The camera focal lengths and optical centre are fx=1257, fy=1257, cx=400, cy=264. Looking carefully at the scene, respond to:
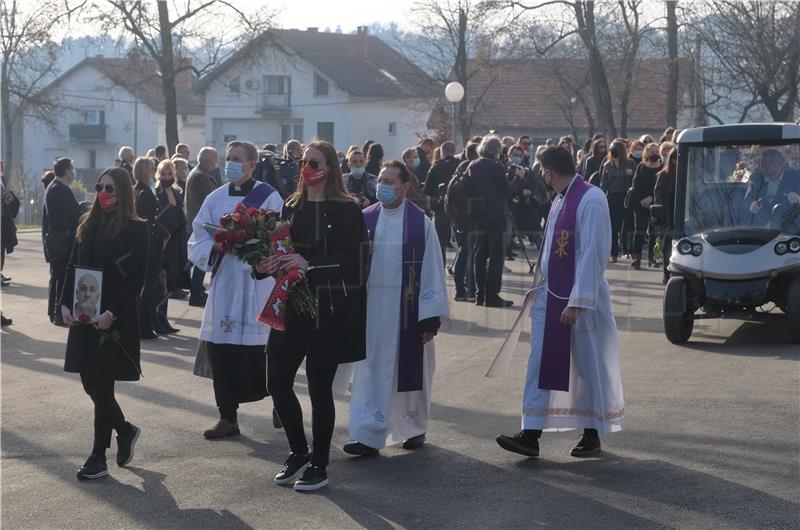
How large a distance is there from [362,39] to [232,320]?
230ft

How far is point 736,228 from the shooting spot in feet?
41.4

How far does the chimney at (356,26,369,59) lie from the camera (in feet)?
252

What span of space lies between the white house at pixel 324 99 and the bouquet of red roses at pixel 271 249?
63.6 meters

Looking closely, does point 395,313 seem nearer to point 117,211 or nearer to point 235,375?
point 235,375

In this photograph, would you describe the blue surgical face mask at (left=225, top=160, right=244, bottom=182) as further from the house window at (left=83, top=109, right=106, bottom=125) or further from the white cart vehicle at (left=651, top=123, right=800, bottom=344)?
the house window at (left=83, top=109, right=106, bottom=125)

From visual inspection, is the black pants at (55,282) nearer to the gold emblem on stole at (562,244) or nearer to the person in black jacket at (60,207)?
the person in black jacket at (60,207)

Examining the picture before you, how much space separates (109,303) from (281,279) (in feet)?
3.64

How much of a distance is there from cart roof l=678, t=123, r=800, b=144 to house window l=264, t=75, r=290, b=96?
214 feet

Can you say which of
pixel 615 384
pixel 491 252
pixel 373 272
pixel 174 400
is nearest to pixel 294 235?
pixel 373 272

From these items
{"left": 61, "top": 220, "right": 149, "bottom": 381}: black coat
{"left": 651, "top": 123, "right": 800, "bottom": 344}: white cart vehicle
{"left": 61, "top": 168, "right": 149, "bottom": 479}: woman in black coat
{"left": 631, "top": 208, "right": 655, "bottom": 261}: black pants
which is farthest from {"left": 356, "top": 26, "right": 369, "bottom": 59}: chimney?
{"left": 61, "top": 220, "right": 149, "bottom": 381}: black coat

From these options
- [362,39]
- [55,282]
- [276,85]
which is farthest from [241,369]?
[276,85]

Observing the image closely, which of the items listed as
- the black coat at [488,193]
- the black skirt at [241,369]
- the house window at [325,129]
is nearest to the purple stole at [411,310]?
the black skirt at [241,369]

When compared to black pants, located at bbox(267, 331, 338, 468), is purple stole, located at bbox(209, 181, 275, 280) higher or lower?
higher

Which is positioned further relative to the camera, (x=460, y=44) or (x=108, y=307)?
(x=460, y=44)
